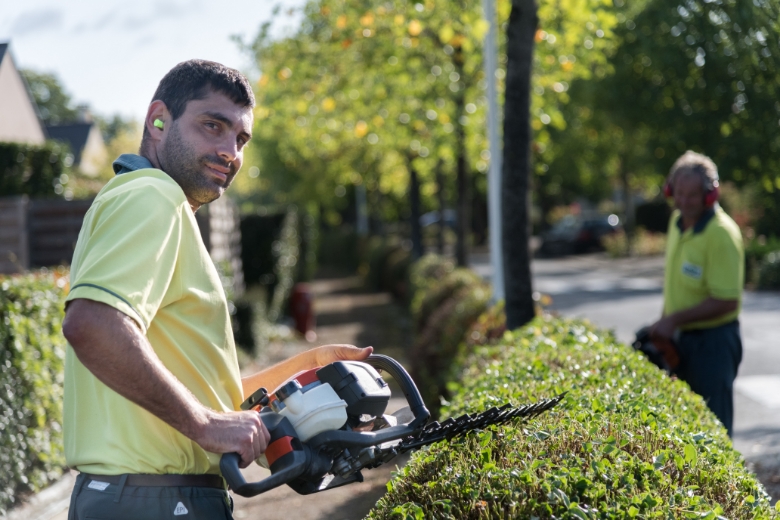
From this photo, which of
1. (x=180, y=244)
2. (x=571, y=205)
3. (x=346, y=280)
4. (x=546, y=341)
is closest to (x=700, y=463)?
(x=180, y=244)

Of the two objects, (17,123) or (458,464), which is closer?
(458,464)

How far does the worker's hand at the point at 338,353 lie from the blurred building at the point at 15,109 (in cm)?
2448

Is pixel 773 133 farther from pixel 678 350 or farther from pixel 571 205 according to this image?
pixel 571 205

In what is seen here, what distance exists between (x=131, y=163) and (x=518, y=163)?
495 cm

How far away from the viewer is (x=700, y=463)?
2.54m

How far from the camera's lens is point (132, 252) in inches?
75.2

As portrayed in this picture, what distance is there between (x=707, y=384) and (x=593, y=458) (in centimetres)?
262

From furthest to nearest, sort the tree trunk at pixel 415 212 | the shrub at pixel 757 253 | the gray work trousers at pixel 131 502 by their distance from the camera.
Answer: the tree trunk at pixel 415 212 < the shrub at pixel 757 253 < the gray work trousers at pixel 131 502

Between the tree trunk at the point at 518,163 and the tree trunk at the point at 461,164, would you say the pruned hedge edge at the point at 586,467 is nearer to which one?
the tree trunk at the point at 518,163

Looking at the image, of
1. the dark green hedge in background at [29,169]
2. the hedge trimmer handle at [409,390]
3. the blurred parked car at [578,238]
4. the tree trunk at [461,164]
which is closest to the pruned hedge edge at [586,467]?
the hedge trimmer handle at [409,390]

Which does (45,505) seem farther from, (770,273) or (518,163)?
(770,273)

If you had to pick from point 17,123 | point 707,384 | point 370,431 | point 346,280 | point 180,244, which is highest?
point 17,123

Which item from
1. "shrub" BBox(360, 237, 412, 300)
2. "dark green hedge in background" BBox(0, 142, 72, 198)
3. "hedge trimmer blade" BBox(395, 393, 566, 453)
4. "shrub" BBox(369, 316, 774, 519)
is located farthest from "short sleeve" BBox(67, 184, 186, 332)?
"shrub" BBox(360, 237, 412, 300)

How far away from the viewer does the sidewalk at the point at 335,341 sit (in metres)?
6.22
